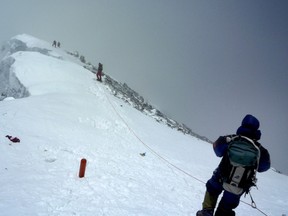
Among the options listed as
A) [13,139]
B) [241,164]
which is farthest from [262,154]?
[13,139]

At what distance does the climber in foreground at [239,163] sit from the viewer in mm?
4520

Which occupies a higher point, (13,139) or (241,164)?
(241,164)

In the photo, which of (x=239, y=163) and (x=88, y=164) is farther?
(x=88, y=164)

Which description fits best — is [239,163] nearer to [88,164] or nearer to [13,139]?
[88,164]

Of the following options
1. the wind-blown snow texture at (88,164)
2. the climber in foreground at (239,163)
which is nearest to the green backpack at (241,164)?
the climber in foreground at (239,163)

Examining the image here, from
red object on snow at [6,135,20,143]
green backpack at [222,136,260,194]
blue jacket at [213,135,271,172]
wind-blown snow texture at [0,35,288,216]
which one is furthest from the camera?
red object on snow at [6,135,20,143]

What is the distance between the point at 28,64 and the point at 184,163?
20.3 metres

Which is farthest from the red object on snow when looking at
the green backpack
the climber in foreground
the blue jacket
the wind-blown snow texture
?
the green backpack

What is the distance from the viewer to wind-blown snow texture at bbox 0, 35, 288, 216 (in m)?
6.43

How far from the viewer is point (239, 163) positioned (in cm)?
452

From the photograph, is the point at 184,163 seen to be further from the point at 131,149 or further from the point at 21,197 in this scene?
the point at 21,197

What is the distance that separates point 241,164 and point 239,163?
4 centimetres

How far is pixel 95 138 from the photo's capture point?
13.8 m

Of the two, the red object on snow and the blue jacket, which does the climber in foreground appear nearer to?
the blue jacket
